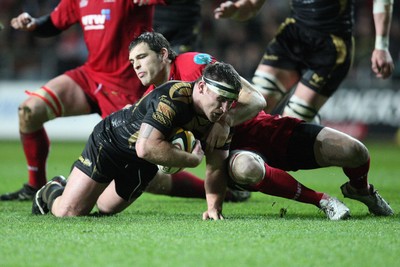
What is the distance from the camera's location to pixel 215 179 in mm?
5477

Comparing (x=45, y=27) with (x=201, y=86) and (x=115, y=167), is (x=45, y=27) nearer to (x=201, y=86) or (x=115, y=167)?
(x=115, y=167)

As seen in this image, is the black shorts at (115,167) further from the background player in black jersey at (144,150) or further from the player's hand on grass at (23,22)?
the player's hand on grass at (23,22)

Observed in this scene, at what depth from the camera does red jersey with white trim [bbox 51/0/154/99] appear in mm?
7344

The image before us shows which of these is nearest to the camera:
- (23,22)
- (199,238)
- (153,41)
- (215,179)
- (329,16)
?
(199,238)

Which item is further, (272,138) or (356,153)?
(272,138)

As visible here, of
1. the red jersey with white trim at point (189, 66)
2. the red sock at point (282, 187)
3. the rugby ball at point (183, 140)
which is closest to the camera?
the rugby ball at point (183, 140)

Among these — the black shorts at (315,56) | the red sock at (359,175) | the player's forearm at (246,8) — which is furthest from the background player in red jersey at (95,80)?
the red sock at (359,175)

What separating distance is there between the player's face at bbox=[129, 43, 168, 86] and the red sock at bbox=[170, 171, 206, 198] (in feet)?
4.60

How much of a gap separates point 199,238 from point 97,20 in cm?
340

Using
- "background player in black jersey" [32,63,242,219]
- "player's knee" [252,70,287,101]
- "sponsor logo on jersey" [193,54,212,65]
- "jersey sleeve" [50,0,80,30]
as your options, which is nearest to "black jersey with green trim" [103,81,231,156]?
"background player in black jersey" [32,63,242,219]

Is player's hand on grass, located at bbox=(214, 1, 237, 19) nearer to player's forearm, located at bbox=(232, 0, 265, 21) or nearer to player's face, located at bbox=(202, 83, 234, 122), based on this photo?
player's forearm, located at bbox=(232, 0, 265, 21)

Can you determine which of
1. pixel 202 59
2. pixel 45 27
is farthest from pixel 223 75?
pixel 45 27

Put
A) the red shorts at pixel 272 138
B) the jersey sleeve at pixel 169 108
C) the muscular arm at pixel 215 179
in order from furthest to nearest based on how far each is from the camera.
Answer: the red shorts at pixel 272 138, the muscular arm at pixel 215 179, the jersey sleeve at pixel 169 108

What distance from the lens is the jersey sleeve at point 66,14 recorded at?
300 inches
